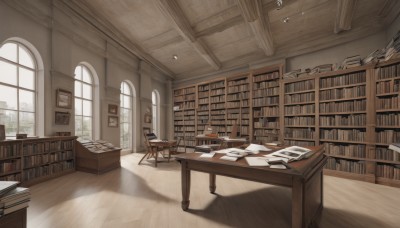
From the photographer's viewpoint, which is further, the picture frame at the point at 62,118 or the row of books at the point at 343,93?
the picture frame at the point at 62,118

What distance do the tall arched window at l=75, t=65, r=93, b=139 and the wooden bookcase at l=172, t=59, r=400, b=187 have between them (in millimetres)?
5593

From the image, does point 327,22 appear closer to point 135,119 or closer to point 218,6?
point 218,6

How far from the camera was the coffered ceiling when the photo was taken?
405 cm

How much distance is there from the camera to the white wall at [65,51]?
11.8 ft

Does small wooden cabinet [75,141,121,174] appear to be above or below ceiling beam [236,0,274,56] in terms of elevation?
below

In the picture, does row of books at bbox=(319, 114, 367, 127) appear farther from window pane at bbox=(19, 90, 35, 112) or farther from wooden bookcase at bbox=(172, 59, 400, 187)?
window pane at bbox=(19, 90, 35, 112)

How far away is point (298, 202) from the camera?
1.52m

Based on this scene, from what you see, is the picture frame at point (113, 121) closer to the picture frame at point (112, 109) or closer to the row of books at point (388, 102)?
Answer: the picture frame at point (112, 109)

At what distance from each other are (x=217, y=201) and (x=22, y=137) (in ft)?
13.0

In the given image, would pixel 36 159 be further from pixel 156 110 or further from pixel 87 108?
pixel 156 110

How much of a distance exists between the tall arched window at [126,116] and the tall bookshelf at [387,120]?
7.68m

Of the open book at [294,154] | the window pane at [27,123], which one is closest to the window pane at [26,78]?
the window pane at [27,123]

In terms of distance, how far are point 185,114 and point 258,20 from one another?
5103 millimetres

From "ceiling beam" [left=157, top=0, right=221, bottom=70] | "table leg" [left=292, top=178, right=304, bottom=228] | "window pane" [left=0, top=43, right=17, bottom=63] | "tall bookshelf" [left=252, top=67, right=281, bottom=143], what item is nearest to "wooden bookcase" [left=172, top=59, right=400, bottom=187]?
"tall bookshelf" [left=252, top=67, right=281, bottom=143]
